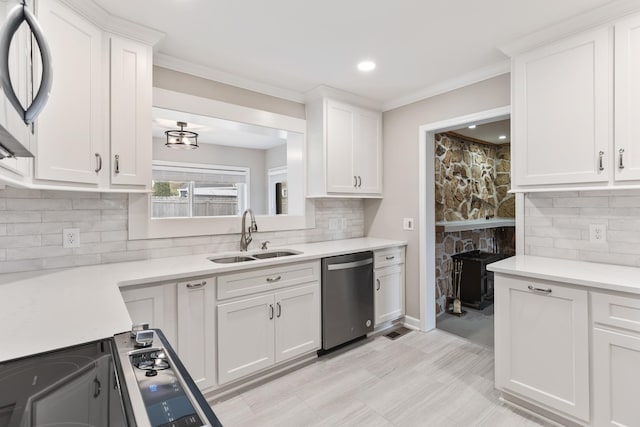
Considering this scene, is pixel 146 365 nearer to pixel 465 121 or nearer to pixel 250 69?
pixel 250 69

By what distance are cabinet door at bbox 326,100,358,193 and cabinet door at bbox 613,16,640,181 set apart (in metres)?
1.99

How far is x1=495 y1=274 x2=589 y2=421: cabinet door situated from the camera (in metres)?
1.75

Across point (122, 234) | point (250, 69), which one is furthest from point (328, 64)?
point (122, 234)

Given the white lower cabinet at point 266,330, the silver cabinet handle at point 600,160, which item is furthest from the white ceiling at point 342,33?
the white lower cabinet at point 266,330

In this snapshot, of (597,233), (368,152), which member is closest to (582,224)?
(597,233)

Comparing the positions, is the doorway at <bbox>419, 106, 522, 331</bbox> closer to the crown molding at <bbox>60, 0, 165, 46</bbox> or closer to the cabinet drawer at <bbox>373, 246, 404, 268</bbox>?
the cabinet drawer at <bbox>373, 246, 404, 268</bbox>

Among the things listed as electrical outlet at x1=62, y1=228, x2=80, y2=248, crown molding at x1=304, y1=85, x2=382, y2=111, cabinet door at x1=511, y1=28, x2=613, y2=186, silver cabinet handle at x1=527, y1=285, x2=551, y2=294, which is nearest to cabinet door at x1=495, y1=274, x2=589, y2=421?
silver cabinet handle at x1=527, y1=285, x2=551, y2=294

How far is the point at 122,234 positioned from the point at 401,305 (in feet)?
8.64

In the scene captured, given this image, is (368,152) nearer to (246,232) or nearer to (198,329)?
(246,232)

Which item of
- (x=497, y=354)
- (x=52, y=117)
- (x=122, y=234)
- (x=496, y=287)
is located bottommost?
(x=497, y=354)

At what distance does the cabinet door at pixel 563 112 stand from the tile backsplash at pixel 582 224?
32 cm

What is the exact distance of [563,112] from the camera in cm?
205

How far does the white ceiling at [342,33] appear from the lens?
72.9 inches

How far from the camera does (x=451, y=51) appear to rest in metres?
2.39
